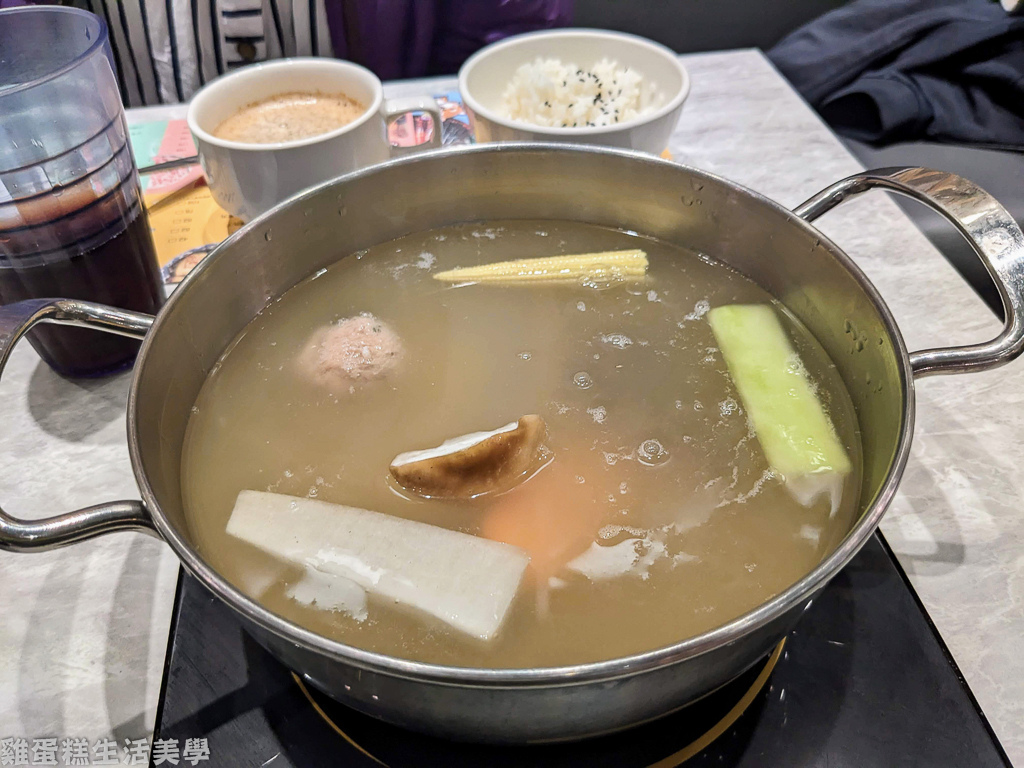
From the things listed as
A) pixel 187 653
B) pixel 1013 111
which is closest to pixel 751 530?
pixel 187 653

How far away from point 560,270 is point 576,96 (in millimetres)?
422

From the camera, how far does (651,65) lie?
1.30 m

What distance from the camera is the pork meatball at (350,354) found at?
870mm

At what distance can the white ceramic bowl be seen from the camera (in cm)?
110

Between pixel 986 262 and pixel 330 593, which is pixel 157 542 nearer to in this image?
pixel 330 593

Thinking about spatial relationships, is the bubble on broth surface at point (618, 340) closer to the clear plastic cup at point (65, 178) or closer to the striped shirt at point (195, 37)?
the clear plastic cup at point (65, 178)

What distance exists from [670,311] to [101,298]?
0.73 metres

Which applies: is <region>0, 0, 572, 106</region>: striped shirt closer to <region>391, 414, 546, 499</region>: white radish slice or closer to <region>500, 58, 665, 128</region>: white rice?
<region>500, 58, 665, 128</region>: white rice

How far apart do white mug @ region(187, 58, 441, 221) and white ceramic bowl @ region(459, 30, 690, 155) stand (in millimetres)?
116

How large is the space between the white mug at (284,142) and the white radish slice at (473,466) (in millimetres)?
545

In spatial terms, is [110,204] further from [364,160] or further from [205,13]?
[205,13]

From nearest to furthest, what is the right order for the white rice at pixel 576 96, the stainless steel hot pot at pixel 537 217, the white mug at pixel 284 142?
the stainless steel hot pot at pixel 537 217 → the white mug at pixel 284 142 → the white rice at pixel 576 96

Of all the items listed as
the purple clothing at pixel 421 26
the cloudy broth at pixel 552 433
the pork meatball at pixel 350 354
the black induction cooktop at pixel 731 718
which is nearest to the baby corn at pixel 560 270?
the cloudy broth at pixel 552 433

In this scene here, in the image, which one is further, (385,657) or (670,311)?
(670,311)
